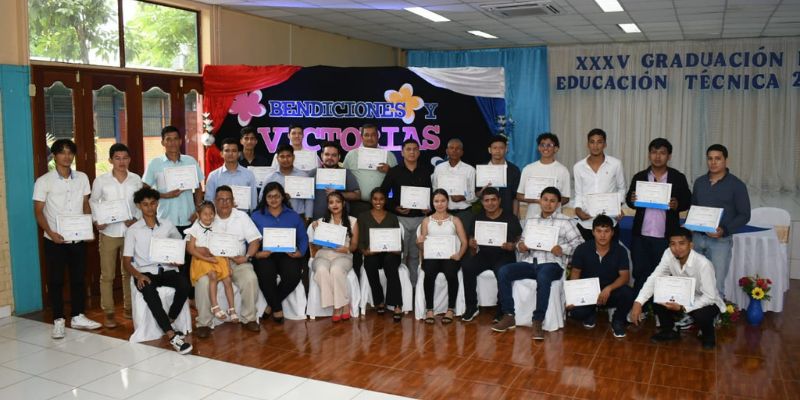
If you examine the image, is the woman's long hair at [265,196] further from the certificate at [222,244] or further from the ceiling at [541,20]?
the ceiling at [541,20]

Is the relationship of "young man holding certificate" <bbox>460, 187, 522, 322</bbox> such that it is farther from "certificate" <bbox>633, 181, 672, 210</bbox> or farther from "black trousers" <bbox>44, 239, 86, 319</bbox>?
"black trousers" <bbox>44, 239, 86, 319</bbox>

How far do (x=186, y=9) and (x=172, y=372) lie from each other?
14.9ft

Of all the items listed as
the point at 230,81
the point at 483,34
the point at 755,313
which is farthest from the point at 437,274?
the point at 483,34

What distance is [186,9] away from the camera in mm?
7684

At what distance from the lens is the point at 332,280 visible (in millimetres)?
5934

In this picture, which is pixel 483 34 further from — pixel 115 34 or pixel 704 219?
pixel 704 219

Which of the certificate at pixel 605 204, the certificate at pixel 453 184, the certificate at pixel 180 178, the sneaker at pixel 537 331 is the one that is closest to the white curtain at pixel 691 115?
the certificate at pixel 453 184

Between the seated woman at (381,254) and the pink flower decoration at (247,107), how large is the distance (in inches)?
90.5

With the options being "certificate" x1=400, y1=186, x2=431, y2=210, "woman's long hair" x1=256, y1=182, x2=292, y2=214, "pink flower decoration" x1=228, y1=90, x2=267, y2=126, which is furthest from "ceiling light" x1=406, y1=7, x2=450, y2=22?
"woman's long hair" x1=256, y1=182, x2=292, y2=214

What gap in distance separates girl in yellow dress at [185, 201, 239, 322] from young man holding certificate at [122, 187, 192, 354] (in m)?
0.14

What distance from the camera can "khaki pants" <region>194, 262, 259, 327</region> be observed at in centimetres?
560

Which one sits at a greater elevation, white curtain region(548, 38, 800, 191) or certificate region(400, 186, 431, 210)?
white curtain region(548, 38, 800, 191)

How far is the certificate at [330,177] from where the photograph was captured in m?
6.22

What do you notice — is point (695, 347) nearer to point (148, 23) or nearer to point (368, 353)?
point (368, 353)
